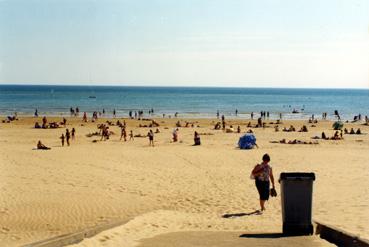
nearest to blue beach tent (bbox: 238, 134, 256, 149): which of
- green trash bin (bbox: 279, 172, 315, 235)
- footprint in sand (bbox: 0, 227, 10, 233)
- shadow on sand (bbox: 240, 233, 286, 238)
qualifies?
footprint in sand (bbox: 0, 227, 10, 233)

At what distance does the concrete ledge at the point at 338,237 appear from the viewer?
283 inches

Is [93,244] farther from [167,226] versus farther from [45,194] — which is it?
[45,194]

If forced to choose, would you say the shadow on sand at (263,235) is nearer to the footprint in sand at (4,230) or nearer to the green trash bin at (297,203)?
the green trash bin at (297,203)

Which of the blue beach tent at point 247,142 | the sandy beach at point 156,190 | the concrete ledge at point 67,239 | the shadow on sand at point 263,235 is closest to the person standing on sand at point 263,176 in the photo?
the sandy beach at point 156,190

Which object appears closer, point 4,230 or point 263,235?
point 263,235

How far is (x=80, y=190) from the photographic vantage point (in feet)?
49.7

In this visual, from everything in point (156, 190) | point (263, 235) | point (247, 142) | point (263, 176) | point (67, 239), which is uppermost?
point (263, 176)

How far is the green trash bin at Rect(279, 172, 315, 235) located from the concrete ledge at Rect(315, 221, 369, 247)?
0.58 ft

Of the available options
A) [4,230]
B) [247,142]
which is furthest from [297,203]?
[247,142]

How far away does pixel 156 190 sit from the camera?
15.4 meters

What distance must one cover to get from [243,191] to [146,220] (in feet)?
17.6

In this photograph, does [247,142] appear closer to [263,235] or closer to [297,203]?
[297,203]

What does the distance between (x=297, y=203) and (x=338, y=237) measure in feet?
3.20

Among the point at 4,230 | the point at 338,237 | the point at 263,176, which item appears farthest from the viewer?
the point at 263,176
